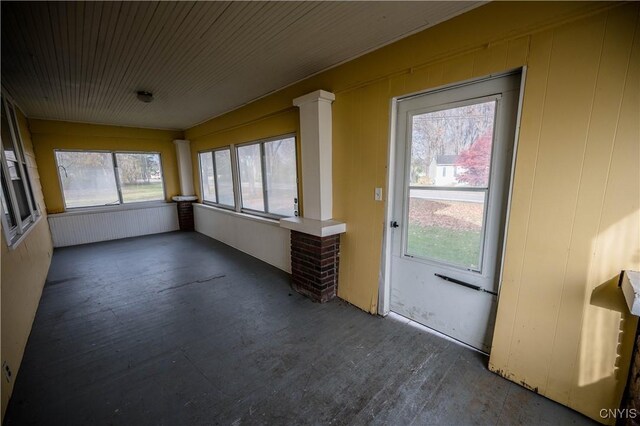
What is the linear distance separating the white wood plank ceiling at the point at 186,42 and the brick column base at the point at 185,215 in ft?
11.1

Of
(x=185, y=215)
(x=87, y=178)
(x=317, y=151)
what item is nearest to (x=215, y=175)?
(x=185, y=215)

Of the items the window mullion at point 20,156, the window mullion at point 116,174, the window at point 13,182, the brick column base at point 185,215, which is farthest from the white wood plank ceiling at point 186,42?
the brick column base at point 185,215

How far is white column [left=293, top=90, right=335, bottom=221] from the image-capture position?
9.38 ft

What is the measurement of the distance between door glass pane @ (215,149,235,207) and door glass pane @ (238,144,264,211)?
0.49m

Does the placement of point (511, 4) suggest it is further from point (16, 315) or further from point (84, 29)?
point (16, 315)

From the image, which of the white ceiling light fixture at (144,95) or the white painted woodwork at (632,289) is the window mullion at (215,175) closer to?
the white ceiling light fixture at (144,95)

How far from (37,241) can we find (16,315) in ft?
6.78

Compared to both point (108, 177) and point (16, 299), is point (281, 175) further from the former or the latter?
point (108, 177)

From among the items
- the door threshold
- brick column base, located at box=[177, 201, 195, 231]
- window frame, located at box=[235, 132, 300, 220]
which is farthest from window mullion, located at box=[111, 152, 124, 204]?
the door threshold

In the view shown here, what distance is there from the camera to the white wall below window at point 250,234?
4.05 meters

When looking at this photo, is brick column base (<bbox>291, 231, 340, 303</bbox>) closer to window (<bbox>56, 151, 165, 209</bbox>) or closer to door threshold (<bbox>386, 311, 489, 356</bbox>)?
door threshold (<bbox>386, 311, 489, 356</bbox>)

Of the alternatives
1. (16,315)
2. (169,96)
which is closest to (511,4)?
(169,96)

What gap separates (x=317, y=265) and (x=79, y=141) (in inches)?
241

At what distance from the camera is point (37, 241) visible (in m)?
3.63
